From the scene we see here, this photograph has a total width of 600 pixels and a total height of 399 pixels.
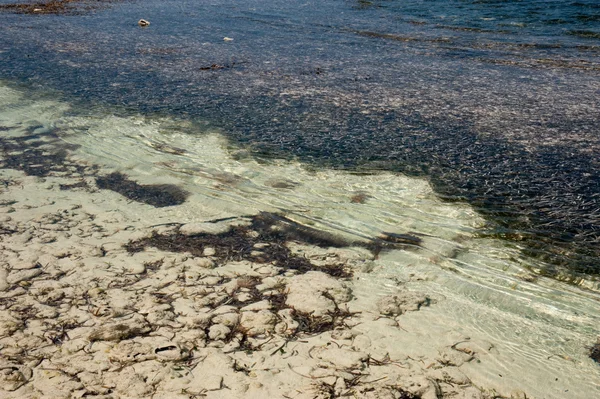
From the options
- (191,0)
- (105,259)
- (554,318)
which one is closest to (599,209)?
(554,318)

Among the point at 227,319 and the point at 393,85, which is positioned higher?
the point at 393,85

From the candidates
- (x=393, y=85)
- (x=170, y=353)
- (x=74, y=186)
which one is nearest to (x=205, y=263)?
(x=170, y=353)

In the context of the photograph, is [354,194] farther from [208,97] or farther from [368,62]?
[368,62]

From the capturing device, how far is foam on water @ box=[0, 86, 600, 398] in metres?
2.57

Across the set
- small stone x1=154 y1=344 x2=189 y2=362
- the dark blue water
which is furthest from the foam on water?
small stone x1=154 y1=344 x2=189 y2=362

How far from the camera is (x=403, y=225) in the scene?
145 inches

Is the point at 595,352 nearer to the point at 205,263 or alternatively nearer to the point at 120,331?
the point at 205,263

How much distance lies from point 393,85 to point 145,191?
367 centimetres

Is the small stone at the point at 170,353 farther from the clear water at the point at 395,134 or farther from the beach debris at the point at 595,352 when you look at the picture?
the beach debris at the point at 595,352

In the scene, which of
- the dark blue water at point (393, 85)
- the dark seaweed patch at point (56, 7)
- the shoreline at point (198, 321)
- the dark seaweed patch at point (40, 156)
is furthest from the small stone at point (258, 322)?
the dark seaweed patch at point (56, 7)

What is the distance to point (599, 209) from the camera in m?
3.82

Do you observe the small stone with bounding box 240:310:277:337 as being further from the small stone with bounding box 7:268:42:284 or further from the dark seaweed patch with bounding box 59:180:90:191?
the dark seaweed patch with bounding box 59:180:90:191

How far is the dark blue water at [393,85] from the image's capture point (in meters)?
4.20

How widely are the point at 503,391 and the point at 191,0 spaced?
13.6 m
